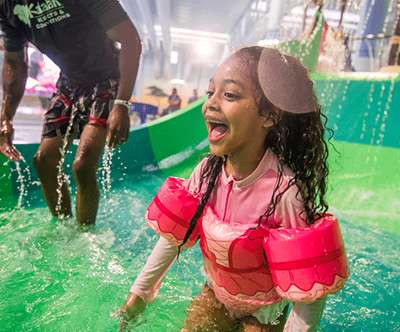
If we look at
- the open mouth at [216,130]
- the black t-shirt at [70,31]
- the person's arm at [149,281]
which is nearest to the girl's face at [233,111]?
the open mouth at [216,130]

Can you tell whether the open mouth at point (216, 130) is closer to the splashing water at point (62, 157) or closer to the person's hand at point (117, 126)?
the person's hand at point (117, 126)

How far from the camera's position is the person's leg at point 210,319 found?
1.40 meters

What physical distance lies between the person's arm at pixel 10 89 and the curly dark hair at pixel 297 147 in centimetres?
170

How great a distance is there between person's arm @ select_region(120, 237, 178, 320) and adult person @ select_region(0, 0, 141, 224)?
683 mm

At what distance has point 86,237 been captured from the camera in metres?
2.28

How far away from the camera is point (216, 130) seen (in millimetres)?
1156

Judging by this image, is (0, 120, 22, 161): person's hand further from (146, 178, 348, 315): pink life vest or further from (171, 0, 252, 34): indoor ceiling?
(171, 0, 252, 34): indoor ceiling

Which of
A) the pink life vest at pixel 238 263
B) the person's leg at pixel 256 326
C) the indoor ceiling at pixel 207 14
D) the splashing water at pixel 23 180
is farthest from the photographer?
the indoor ceiling at pixel 207 14

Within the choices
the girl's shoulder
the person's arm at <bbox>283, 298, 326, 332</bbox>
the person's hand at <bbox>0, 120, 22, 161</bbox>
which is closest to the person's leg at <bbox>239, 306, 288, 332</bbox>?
the person's arm at <bbox>283, 298, 326, 332</bbox>

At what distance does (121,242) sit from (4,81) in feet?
3.97

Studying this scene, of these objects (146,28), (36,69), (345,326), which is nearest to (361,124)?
(345,326)

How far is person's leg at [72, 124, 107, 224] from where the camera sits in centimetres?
213

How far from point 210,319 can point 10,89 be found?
5.98 feet

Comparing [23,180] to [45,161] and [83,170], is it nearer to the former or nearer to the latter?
[45,161]
